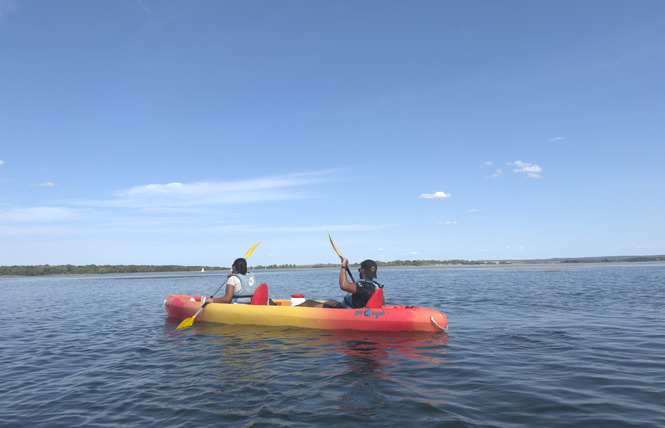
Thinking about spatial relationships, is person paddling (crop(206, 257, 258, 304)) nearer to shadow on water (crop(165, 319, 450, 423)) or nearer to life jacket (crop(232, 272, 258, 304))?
life jacket (crop(232, 272, 258, 304))

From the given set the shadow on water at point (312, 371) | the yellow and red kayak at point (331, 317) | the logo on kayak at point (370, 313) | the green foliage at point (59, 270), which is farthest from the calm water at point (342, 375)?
the green foliage at point (59, 270)

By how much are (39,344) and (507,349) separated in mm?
11101

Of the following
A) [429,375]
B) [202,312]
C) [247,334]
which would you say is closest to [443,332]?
[429,375]

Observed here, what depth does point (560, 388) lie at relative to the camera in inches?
208

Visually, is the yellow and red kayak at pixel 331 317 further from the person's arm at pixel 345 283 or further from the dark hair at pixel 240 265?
the dark hair at pixel 240 265

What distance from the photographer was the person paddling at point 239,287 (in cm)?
1134

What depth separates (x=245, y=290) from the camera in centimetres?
1159

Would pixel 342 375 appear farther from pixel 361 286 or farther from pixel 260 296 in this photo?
pixel 260 296

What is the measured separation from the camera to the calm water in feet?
14.9

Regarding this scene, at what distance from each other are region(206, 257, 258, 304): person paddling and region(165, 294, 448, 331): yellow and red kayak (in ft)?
0.99

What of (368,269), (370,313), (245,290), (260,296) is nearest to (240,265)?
(245,290)

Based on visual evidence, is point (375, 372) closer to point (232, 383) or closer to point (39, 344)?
point (232, 383)

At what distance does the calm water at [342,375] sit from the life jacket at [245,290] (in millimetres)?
1053

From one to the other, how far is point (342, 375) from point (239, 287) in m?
6.12
